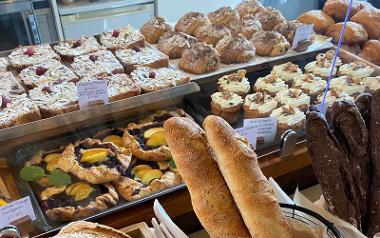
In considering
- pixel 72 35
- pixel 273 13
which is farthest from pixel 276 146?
pixel 72 35

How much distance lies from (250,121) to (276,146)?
0.18 metres

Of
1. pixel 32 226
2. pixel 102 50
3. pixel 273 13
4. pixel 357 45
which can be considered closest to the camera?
pixel 32 226

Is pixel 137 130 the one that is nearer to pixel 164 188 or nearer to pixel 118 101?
pixel 118 101

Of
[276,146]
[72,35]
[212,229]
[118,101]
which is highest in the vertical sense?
[212,229]

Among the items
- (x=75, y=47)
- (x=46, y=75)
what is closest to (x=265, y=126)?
(x=46, y=75)

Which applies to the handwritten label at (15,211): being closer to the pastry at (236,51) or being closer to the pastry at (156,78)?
the pastry at (156,78)

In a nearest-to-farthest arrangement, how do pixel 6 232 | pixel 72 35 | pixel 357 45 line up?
1. pixel 6 232
2. pixel 357 45
3. pixel 72 35

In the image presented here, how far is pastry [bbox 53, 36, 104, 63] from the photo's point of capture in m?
2.02

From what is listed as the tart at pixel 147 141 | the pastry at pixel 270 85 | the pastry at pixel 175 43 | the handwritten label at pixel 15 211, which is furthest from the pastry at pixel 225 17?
the handwritten label at pixel 15 211

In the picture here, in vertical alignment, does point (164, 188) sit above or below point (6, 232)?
below

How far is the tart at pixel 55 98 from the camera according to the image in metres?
1.53

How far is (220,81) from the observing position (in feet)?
6.18

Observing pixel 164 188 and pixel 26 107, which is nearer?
pixel 164 188

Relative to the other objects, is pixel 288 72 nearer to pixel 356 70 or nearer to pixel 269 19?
pixel 356 70
